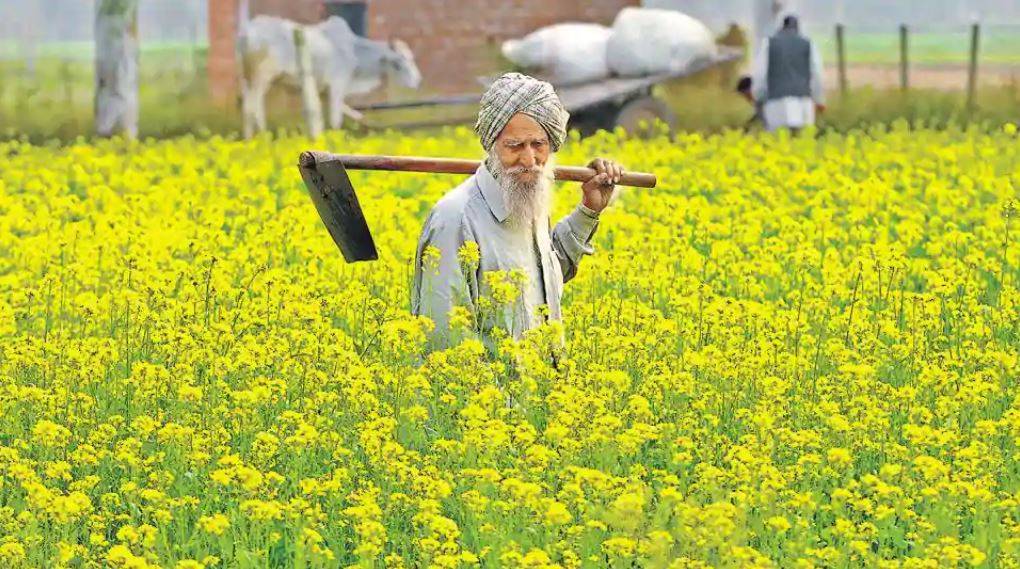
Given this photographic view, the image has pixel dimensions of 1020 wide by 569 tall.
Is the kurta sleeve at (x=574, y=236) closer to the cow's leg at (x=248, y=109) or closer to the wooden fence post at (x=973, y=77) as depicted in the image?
the cow's leg at (x=248, y=109)

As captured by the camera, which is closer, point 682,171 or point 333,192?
point 333,192

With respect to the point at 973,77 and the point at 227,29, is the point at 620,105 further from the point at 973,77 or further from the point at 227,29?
the point at 227,29

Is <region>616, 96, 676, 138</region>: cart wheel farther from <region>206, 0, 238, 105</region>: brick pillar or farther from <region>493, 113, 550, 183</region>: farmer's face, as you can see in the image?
<region>493, 113, 550, 183</region>: farmer's face

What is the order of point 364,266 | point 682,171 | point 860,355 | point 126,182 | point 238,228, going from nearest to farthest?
point 860,355, point 364,266, point 238,228, point 126,182, point 682,171

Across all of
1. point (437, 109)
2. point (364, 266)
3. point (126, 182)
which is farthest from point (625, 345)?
point (437, 109)

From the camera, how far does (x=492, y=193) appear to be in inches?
258

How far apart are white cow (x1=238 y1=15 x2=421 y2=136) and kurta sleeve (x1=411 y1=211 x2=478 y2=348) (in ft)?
45.2

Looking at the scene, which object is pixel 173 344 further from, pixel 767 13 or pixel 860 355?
pixel 767 13

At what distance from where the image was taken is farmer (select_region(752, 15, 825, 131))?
1977 centimetres

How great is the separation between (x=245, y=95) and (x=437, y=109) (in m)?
6.23

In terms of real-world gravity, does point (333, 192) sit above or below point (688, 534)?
above

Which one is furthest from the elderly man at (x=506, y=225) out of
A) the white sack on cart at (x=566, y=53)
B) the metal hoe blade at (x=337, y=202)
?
the white sack on cart at (x=566, y=53)

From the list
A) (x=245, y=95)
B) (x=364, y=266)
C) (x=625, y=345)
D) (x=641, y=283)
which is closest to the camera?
(x=625, y=345)

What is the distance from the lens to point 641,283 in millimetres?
8188
